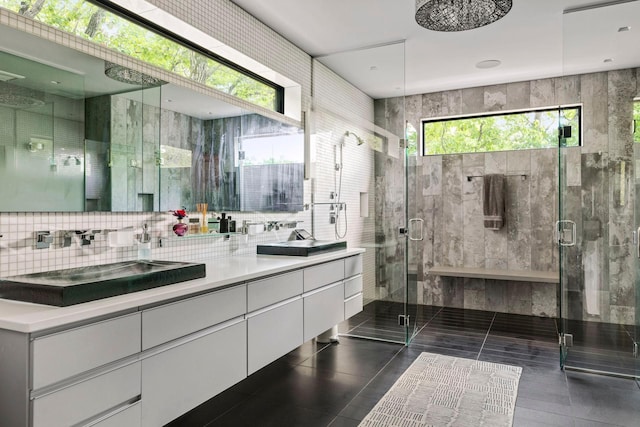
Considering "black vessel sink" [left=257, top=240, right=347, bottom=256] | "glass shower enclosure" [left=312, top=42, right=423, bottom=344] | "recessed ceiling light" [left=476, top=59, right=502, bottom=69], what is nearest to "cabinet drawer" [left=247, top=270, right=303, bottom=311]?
"black vessel sink" [left=257, top=240, right=347, bottom=256]

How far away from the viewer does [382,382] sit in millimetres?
3203

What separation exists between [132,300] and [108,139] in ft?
3.29

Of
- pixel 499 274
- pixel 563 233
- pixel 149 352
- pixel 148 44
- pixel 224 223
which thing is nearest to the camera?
pixel 149 352

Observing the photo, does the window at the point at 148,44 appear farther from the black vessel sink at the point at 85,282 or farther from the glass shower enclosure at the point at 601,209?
the glass shower enclosure at the point at 601,209

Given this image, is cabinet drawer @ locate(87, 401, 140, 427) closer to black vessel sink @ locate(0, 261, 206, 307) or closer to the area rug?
black vessel sink @ locate(0, 261, 206, 307)

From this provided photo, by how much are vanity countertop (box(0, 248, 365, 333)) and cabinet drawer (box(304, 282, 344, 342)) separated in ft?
1.08

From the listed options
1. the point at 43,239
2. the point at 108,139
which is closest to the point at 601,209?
the point at 108,139

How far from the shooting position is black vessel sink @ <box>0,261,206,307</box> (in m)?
1.61

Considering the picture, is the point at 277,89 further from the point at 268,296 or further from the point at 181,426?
the point at 181,426

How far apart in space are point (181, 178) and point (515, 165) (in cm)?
418

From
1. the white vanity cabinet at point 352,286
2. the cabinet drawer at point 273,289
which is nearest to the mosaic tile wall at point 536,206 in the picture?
A: the white vanity cabinet at point 352,286

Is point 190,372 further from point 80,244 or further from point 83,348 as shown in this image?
point 80,244

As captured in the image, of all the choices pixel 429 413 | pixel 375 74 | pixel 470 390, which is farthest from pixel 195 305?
pixel 375 74

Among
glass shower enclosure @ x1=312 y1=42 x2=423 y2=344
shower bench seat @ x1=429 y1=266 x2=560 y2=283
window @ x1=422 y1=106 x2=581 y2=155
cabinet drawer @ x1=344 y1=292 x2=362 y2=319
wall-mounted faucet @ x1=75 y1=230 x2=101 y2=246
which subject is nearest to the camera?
wall-mounted faucet @ x1=75 y1=230 x2=101 y2=246
